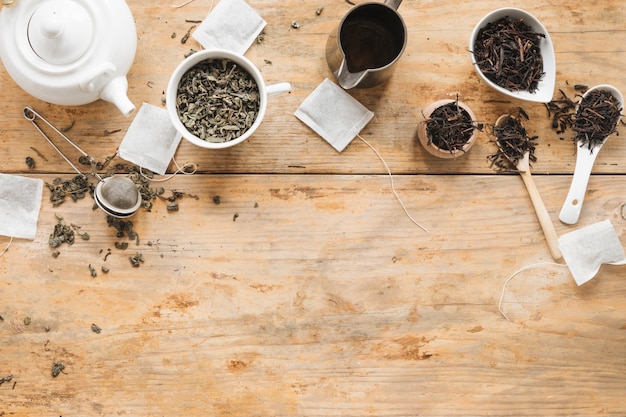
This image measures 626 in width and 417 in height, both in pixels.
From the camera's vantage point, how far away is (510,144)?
A: 4.22 ft

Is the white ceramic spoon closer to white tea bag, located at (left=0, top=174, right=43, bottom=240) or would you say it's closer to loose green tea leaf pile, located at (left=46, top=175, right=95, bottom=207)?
loose green tea leaf pile, located at (left=46, top=175, right=95, bottom=207)

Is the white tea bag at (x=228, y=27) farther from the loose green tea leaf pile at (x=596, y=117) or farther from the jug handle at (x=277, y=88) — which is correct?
the loose green tea leaf pile at (x=596, y=117)

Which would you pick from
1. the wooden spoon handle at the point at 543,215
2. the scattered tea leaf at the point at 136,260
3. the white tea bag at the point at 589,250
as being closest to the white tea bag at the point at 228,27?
the scattered tea leaf at the point at 136,260

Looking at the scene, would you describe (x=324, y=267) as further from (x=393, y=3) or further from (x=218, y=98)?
(x=393, y=3)

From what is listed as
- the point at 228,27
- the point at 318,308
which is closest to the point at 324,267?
the point at 318,308

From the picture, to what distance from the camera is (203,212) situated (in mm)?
1279

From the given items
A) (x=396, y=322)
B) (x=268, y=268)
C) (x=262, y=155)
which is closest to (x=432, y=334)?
(x=396, y=322)

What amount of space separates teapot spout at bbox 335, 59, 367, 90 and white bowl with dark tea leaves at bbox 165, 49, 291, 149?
0.13m

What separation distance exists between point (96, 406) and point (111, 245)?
0.39 meters

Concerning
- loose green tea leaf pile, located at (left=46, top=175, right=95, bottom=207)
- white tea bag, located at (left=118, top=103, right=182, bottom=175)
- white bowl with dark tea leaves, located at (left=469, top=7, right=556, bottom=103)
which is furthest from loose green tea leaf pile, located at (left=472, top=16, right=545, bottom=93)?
loose green tea leaf pile, located at (left=46, top=175, right=95, bottom=207)

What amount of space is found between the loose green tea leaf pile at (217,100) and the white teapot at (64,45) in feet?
0.47

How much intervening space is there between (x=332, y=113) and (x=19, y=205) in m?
0.79

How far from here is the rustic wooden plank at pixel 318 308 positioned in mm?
1263

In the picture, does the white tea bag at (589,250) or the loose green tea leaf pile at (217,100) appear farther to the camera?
the white tea bag at (589,250)
